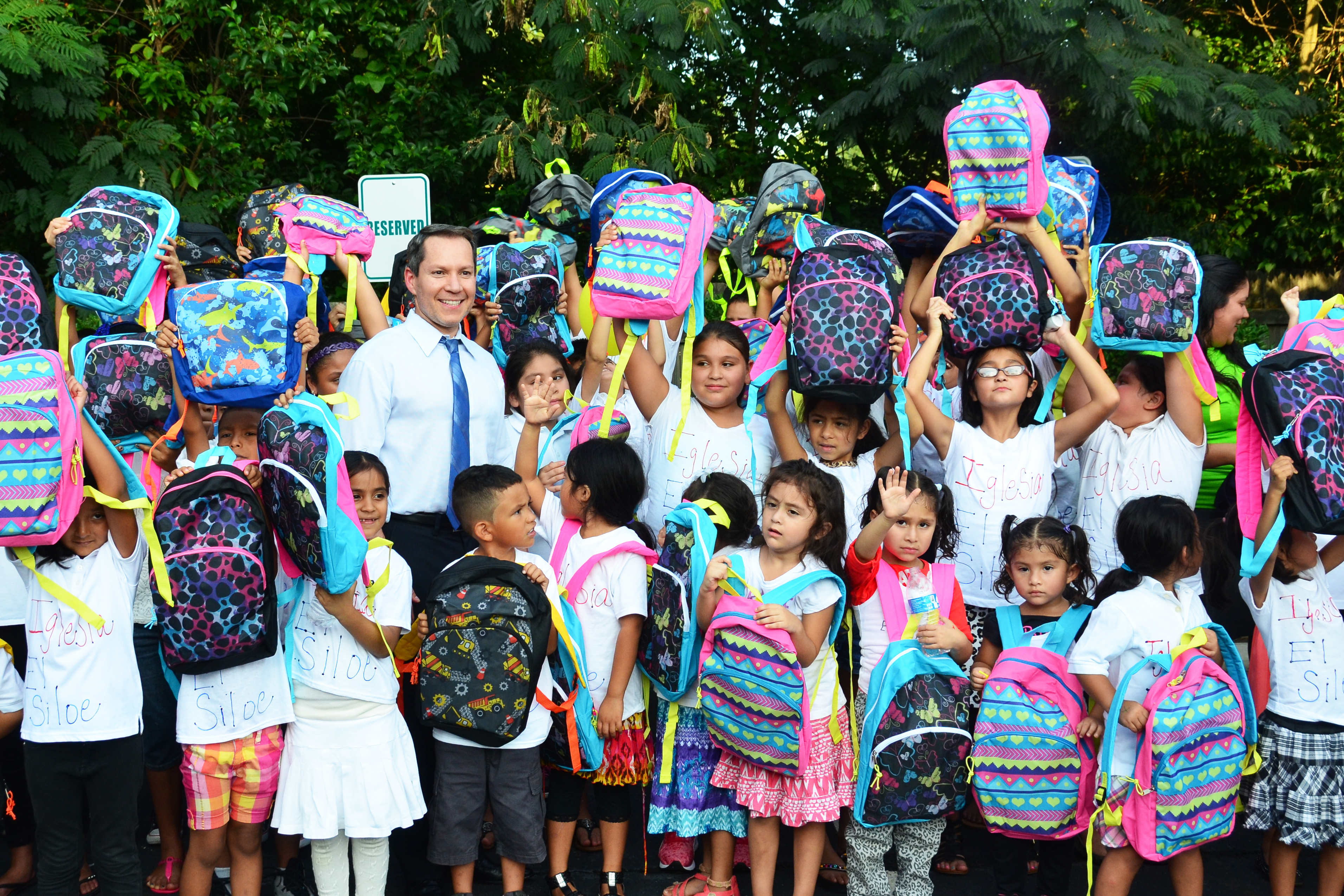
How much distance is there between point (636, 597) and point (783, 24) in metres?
5.25

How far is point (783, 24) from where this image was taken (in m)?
7.89

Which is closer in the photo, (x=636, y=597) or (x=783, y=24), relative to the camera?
(x=636, y=597)

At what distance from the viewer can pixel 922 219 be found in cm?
473

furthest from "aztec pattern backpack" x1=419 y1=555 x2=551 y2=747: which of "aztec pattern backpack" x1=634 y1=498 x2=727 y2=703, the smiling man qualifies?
the smiling man

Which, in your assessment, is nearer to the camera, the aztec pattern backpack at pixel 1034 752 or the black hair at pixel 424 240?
the aztec pattern backpack at pixel 1034 752

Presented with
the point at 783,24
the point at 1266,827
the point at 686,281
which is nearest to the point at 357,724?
the point at 686,281

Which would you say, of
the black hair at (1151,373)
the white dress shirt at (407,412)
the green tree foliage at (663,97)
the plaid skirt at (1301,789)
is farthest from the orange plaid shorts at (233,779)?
the green tree foliage at (663,97)

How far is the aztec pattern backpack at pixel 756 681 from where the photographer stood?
3.57m

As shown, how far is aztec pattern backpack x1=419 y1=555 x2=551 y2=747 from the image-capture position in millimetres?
3607

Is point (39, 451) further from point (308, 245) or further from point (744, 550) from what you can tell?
point (744, 550)

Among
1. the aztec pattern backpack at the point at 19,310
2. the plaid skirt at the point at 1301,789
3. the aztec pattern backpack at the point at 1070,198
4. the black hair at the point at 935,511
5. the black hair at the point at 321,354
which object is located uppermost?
the aztec pattern backpack at the point at 1070,198

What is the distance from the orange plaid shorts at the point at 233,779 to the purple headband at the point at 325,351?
1.65m

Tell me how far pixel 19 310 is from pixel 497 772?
2173 millimetres

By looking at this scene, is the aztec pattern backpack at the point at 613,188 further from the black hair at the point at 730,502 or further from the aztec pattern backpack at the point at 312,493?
the aztec pattern backpack at the point at 312,493
